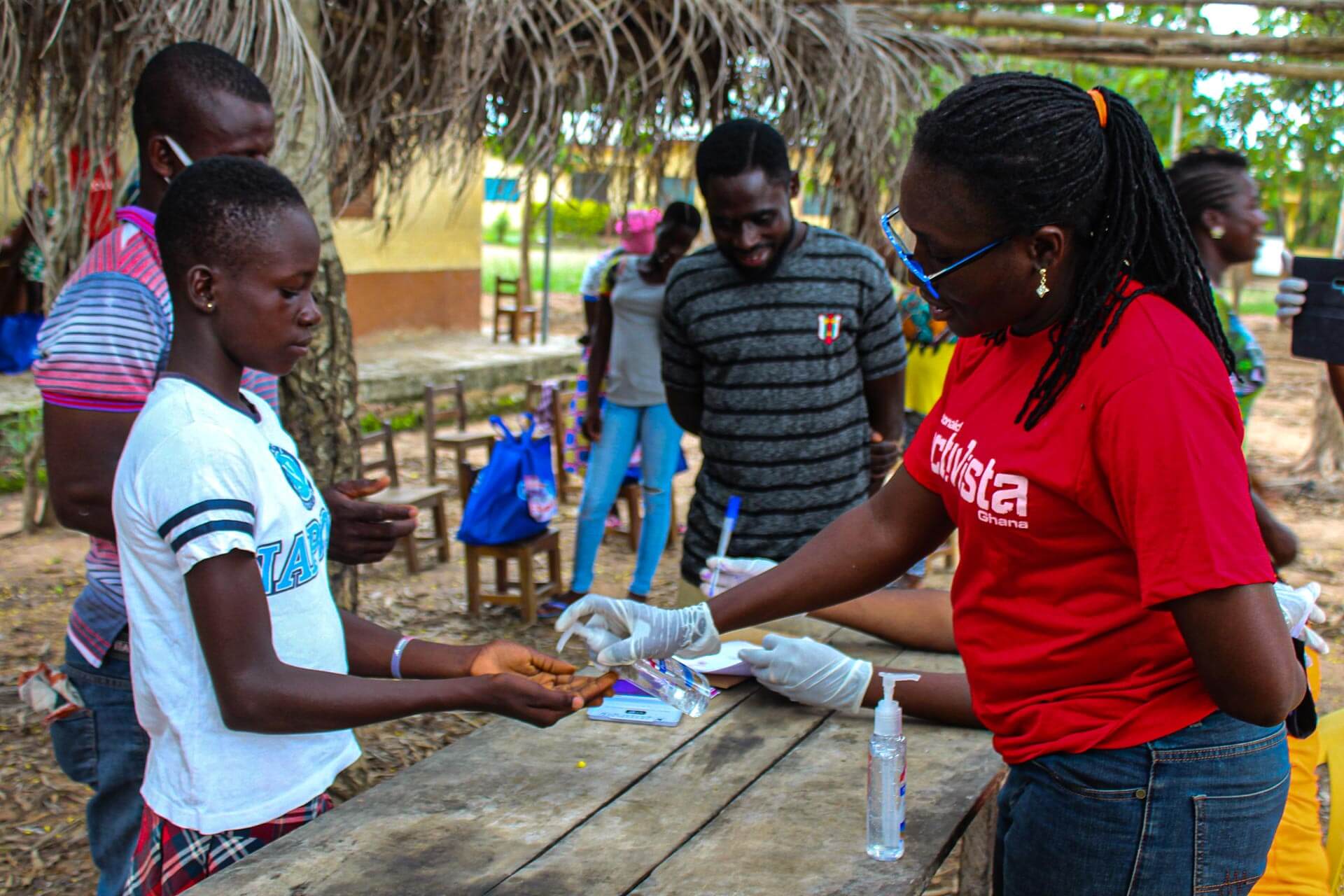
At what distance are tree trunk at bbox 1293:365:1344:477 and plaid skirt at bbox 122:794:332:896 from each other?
27.7 ft

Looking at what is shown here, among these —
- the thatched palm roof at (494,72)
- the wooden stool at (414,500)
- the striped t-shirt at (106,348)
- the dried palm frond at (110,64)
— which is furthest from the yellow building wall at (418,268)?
the striped t-shirt at (106,348)

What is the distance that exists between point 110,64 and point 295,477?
2379mm

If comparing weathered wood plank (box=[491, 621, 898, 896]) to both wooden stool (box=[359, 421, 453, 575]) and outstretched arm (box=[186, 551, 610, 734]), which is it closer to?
outstretched arm (box=[186, 551, 610, 734])

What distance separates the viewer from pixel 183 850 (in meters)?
1.65

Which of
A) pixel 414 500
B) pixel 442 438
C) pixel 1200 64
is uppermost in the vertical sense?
pixel 1200 64

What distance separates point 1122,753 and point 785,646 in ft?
2.78

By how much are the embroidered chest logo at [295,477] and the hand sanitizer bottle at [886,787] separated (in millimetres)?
916

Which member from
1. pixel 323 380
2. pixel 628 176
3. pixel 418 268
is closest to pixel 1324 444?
pixel 628 176

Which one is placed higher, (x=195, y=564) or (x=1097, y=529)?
(x=1097, y=529)

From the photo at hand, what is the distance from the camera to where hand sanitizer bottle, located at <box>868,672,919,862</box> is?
5.35 ft

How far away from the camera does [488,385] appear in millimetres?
10773

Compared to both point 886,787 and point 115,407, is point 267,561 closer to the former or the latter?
point 115,407

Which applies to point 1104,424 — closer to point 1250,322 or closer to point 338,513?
point 338,513

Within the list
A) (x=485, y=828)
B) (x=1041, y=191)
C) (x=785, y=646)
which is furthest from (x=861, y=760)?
(x=1041, y=191)
